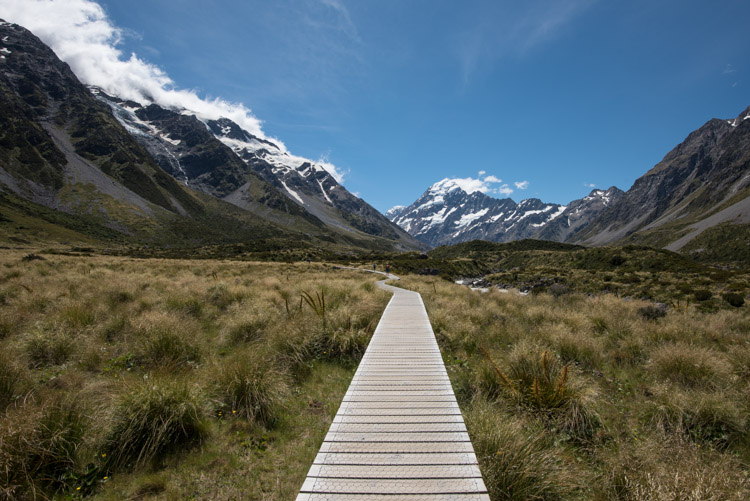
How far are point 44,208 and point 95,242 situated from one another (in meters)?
44.0

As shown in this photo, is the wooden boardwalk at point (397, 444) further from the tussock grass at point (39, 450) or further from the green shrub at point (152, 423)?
the tussock grass at point (39, 450)

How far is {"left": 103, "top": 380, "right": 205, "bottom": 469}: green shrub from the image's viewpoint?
171 inches

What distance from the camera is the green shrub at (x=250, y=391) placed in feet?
17.9

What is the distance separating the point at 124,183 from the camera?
189250mm

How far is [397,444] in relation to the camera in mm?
4273

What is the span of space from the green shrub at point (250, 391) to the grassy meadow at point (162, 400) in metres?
0.02

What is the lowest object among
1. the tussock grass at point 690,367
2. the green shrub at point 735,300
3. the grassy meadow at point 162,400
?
the grassy meadow at point 162,400

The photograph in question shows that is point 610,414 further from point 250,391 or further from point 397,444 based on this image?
point 250,391

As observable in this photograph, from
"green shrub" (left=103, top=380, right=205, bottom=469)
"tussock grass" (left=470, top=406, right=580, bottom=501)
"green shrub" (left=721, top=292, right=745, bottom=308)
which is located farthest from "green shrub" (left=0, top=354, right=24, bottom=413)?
"green shrub" (left=721, top=292, right=745, bottom=308)

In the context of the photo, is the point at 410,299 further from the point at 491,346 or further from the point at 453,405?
the point at 453,405

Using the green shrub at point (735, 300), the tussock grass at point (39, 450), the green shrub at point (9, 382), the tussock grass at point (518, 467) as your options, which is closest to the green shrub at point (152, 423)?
the tussock grass at point (39, 450)

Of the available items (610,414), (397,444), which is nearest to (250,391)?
(397,444)

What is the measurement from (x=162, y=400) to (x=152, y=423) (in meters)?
0.30

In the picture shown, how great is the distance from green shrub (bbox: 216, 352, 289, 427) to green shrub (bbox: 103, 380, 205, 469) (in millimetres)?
668
